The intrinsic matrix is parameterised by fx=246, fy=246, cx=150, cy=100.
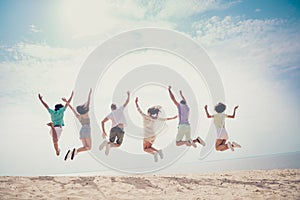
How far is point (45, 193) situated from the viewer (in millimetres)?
9680

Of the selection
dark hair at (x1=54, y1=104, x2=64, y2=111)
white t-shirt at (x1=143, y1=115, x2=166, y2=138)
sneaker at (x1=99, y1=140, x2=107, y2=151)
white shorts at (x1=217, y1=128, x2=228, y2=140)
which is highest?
dark hair at (x1=54, y1=104, x2=64, y2=111)

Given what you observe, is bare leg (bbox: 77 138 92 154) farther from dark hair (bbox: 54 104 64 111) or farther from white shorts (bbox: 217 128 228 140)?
white shorts (bbox: 217 128 228 140)

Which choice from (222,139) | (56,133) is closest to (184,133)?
(222,139)

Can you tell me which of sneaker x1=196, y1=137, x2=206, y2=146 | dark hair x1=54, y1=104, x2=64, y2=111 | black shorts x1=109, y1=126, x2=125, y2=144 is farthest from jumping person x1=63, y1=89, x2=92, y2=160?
sneaker x1=196, y1=137, x2=206, y2=146

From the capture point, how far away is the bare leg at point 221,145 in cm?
1326

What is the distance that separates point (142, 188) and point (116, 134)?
2899 mm

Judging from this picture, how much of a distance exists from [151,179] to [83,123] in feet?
15.1

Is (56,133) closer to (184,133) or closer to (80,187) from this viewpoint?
(80,187)

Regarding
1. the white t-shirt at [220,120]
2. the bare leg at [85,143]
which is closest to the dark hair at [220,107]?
the white t-shirt at [220,120]

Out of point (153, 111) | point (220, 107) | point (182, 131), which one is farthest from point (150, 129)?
point (220, 107)

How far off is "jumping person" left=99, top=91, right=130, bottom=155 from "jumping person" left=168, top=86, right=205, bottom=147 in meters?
2.80

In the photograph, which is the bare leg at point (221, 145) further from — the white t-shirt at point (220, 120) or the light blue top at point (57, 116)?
the light blue top at point (57, 116)

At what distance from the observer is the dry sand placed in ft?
32.4

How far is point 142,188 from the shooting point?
11477 mm
